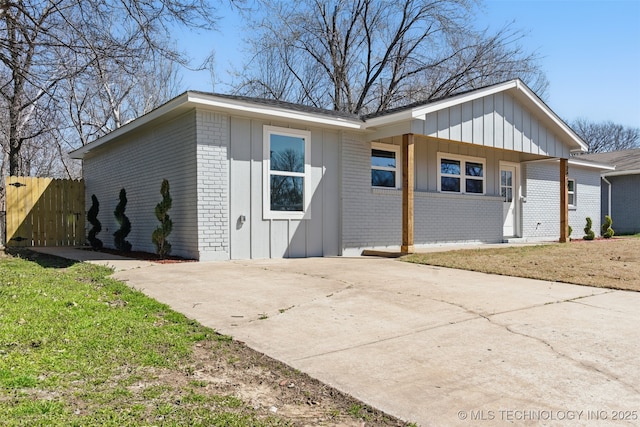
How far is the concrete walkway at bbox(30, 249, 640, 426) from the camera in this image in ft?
8.75

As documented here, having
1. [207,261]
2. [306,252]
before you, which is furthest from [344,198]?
[207,261]

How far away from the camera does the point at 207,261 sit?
8773 mm

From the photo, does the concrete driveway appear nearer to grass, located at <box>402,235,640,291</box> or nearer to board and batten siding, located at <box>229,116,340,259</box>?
grass, located at <box>402,235,640,291</box>

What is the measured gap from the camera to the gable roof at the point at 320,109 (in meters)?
8.71

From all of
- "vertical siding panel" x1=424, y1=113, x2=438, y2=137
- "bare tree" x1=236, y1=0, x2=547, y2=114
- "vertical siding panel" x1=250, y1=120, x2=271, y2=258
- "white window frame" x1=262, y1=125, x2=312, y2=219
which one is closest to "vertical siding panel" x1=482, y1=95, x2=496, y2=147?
"vertical siding panel" x1=424, y1=113, x2=438, y2=137

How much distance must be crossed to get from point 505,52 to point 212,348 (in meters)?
22.4

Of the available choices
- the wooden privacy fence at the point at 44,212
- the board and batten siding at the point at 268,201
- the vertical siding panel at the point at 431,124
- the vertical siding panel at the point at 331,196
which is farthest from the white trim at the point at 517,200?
the wooden privacy fence at the point at 44,212

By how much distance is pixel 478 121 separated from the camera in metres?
11.2

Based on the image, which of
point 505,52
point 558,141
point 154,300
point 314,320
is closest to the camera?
point 314,320

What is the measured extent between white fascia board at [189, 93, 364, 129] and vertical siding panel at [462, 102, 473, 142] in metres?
2.39

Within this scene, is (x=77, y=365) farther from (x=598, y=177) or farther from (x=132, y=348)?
(x=598, y=177)

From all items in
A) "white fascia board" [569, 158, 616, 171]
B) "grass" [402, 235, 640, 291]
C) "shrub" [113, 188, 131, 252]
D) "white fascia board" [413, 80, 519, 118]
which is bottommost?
"grass" [402, 235, 640, 291]

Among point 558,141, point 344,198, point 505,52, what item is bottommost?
point 344,198

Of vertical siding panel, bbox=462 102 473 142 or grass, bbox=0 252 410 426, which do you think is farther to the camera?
vertical siding panel, bbox=462 102 473 142
